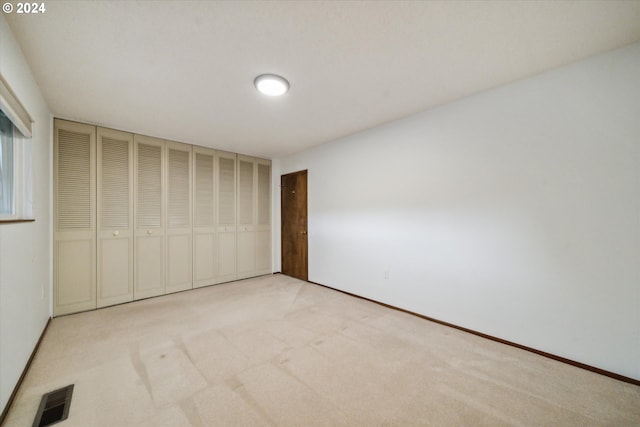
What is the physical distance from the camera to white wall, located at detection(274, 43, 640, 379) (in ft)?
6.27

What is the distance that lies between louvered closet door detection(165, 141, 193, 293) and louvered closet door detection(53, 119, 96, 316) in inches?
35.6

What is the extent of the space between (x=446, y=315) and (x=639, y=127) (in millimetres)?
2256

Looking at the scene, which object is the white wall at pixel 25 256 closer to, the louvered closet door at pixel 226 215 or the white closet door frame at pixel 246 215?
the louvered closet door at pixel 226 215

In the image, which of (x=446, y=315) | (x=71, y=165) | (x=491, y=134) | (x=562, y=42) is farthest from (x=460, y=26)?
(x=71, y=165)

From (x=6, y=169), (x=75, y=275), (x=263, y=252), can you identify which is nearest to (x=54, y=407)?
(x=6, y=169)

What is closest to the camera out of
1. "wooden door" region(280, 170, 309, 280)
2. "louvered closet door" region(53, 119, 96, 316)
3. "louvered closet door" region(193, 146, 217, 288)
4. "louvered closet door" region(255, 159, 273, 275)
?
"louvered closet door" region(53, 119, 96, 316)

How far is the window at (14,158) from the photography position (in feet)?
5.69

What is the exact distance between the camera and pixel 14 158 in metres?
2.04

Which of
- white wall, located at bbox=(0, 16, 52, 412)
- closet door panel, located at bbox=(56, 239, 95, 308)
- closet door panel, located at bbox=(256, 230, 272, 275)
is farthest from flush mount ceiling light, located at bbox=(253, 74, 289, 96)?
closet door panel, located at bbox=(256, 230, 272, 275)

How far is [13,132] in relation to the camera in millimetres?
2014

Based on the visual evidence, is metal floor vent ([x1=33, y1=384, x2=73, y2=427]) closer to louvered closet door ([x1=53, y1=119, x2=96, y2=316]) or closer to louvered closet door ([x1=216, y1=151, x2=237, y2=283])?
louvered closet door ([x1=53, y1=119, x2=96, y2=316])

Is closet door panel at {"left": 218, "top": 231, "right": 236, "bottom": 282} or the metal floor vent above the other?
closet door panel at {"left": 218, "top": 231, "right": 236, "bottom": 282}

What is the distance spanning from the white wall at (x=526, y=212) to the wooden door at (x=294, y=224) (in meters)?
1.61

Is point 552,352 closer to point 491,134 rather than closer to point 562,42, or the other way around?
point 491,134
